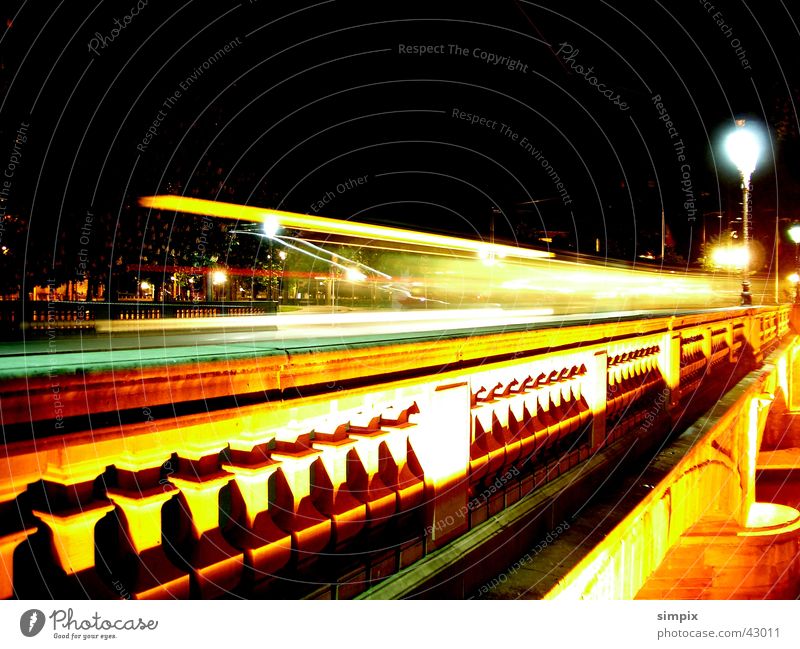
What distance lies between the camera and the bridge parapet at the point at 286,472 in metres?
1.61

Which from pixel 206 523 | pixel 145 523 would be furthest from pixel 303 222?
pixel 145 523

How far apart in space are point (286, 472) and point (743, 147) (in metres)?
11.3

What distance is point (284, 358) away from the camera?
209cm

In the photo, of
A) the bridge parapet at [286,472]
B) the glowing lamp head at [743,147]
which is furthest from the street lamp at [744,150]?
the bridge parapet at [286,472]

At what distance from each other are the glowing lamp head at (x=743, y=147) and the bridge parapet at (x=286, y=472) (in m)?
8.68

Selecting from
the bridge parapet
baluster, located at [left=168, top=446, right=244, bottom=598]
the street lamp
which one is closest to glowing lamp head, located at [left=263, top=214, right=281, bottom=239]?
the bridge parapet

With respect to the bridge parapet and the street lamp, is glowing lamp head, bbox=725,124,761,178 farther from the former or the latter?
the bridge parapet

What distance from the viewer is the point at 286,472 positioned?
2160 millimetres

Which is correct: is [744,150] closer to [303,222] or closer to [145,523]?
[303,222]

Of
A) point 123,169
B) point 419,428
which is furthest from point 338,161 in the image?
point 419,428
